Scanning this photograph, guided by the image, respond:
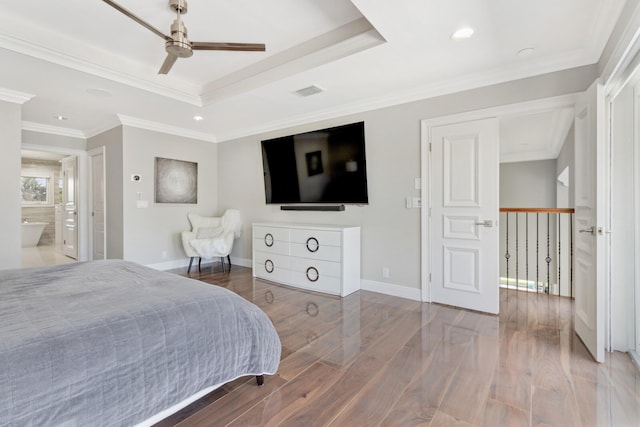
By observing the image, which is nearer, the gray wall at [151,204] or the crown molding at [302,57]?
the crown molding at [302,57]

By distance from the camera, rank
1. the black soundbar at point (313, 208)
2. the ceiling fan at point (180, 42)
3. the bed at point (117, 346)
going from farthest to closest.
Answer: the black soundbar at point (313, 208)
the ceiling fan at point (180, 42)
the bed at point (117, 346)

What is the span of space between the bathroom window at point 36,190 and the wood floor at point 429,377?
29.6 ft

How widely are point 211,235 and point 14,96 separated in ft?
9.38

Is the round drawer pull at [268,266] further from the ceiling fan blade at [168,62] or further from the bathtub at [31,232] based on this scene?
the bathtub at [31,232]

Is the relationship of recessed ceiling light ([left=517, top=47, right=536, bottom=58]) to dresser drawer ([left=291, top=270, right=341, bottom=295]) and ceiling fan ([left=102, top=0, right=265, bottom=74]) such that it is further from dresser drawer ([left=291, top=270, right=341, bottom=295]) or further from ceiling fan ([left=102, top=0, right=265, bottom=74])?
dresser drawer ([left=291, top=270, right=341, bottom=295])

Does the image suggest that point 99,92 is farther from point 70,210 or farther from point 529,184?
point 529,184

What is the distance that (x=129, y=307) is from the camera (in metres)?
1.42

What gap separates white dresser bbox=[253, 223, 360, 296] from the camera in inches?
143

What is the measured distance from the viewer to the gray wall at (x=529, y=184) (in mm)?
6645

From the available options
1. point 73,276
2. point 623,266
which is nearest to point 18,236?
point 73,276

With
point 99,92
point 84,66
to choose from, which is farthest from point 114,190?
point 84,66

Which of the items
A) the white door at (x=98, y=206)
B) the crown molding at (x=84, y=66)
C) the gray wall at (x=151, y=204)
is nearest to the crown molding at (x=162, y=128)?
the gray wall at (x=151, y=204)

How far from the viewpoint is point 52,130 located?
16.1 feet

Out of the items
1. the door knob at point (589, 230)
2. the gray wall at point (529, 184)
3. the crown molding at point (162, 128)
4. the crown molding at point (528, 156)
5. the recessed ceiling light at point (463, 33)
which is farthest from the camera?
the gray wall at point (529, 184)
